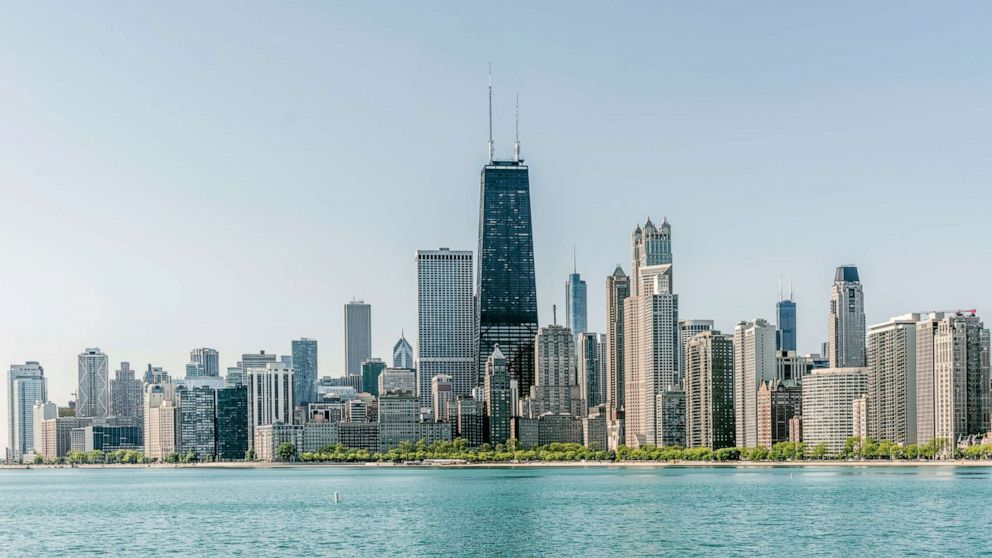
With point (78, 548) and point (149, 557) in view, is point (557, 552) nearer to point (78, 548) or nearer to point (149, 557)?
point (149, 557)

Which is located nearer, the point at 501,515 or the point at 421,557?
the point at 421,557

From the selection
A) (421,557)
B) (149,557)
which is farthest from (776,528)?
(149,557)

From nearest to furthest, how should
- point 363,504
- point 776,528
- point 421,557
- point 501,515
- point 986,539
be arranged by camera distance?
point 421,557, point 986,539, point 776,528, point 501,515, point 363,504

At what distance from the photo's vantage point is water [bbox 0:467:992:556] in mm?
99250

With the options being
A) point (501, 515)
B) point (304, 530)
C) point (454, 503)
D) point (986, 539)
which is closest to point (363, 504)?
point (454, 503)

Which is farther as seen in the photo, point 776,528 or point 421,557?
point 776,528

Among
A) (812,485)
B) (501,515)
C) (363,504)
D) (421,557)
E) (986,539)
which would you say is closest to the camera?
(421,557)

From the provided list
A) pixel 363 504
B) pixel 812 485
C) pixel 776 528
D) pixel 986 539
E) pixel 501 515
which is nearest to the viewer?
pixel 986 539

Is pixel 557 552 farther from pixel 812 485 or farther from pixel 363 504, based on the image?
pixel 812 485

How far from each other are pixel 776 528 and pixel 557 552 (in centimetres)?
2301

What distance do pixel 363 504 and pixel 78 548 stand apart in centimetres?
4910

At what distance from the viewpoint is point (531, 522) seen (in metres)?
121

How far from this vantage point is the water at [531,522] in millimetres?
99250

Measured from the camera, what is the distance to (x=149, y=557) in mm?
96812
